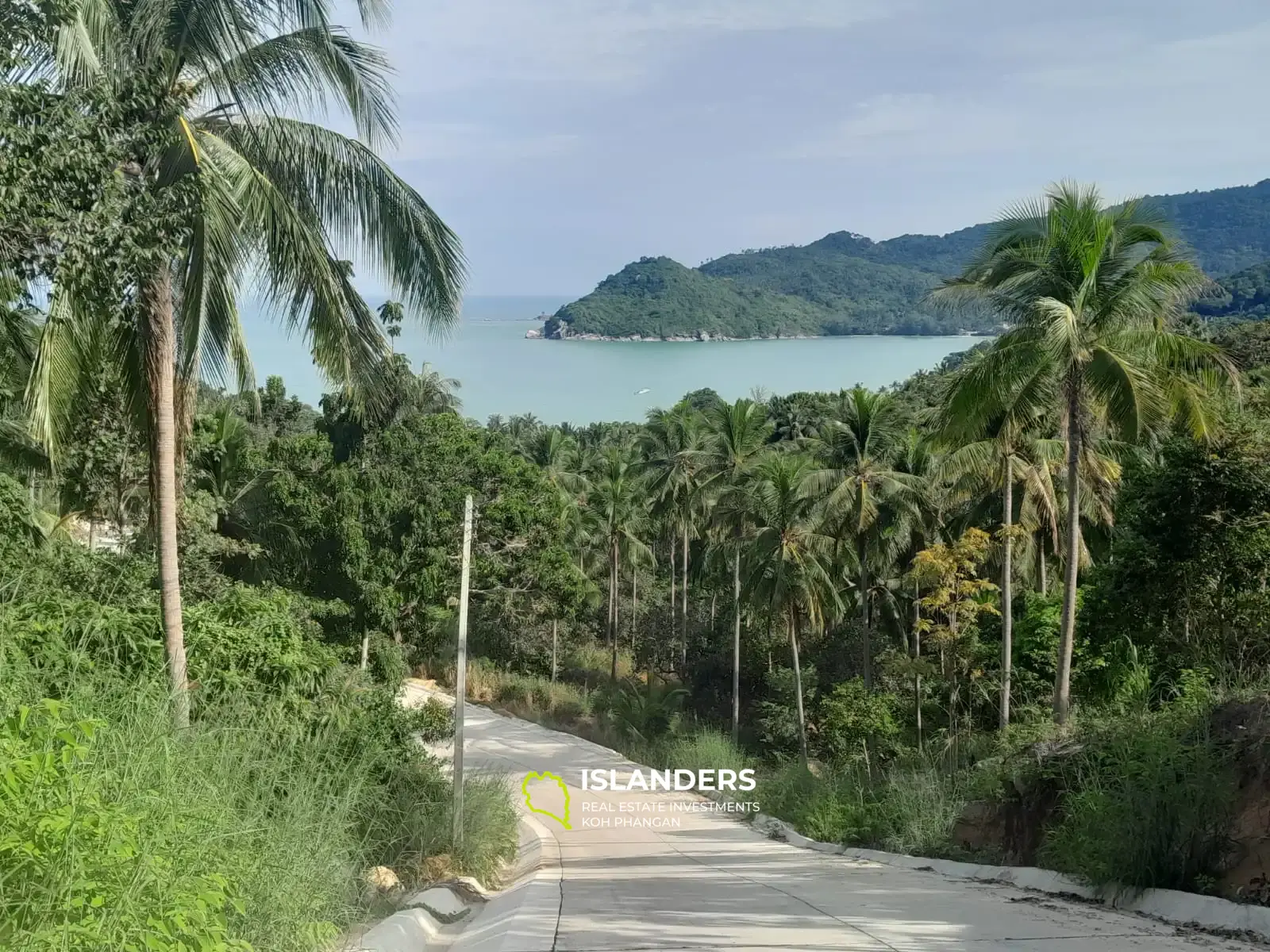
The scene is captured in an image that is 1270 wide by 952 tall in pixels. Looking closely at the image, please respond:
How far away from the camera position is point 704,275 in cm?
11700

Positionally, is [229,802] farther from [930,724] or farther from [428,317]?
[930,724]

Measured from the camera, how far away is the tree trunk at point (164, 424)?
9383 millimetres

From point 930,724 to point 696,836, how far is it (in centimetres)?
1464

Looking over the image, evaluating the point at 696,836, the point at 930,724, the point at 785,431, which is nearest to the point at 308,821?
the point at 696,836

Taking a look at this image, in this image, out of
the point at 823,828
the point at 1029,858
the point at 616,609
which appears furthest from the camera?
the point at 616,609

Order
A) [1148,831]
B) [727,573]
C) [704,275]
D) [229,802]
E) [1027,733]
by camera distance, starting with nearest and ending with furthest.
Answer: [229,802], [1148,831], [1027,733], [727,573], [704,275]

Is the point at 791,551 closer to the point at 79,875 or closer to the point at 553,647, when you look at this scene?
the point at 553,647

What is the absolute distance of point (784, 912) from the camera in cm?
934

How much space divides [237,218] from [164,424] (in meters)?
1.97

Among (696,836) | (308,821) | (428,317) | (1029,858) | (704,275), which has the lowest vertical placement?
(696,836)

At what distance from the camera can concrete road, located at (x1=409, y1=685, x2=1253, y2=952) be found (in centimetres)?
734

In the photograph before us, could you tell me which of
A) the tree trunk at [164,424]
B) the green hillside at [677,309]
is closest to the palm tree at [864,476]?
the tree trunk at [164,424]

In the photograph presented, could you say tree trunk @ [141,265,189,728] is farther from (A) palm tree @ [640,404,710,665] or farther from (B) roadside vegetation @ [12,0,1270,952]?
(A) palm tree @ [640,404,710,665]

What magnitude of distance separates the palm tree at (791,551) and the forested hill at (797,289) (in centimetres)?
3540
